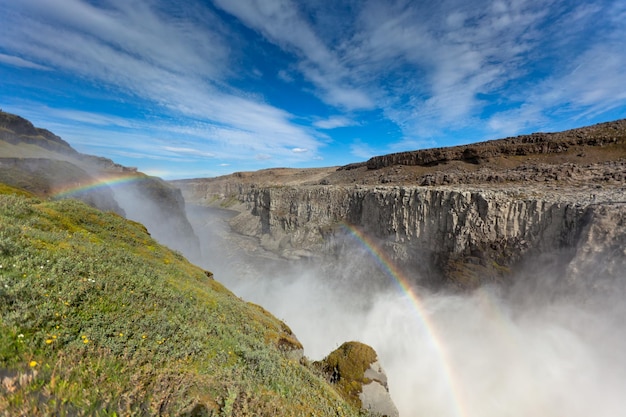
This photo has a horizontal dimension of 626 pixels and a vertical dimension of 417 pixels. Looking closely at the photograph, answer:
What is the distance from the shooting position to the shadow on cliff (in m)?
19.5

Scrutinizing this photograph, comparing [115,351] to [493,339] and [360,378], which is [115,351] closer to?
[360,378]

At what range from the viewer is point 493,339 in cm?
2664

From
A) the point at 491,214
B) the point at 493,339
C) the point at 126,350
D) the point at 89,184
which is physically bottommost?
the point at 493,339

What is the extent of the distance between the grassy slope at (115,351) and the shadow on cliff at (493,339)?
17260 millimetres

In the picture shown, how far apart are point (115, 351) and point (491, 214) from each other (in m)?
38.7

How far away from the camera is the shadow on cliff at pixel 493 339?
63.9 feet

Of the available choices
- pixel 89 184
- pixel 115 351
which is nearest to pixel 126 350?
pixel 115 351

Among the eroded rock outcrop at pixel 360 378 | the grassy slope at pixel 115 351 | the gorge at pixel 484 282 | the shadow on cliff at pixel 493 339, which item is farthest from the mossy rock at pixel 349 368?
the gorge at pixel 484 282

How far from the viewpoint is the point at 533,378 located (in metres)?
21.0

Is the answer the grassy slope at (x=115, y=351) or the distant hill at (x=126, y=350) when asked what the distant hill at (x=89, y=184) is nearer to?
the distant hill at (x=126, y=350)

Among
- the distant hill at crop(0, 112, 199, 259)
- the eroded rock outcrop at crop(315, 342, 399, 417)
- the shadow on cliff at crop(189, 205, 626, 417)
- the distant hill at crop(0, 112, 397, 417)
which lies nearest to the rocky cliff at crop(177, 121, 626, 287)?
the shadow on cliff at crop(189, 205, 626, 417)

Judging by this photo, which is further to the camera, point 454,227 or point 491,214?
point 454,227

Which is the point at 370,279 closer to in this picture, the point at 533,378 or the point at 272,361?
the point at 533,378

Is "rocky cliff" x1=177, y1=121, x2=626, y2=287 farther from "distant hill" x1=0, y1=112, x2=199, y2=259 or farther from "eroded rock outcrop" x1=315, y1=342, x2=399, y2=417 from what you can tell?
"distant hill" x1=0, y1=112, x2=199, y2=259
